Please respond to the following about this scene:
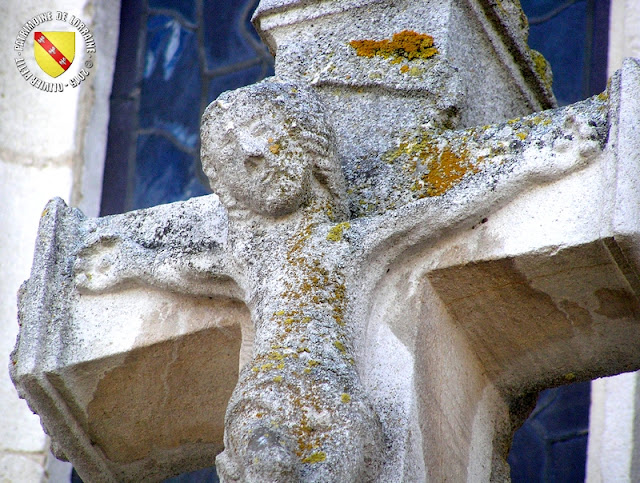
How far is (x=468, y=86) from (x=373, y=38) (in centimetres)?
26

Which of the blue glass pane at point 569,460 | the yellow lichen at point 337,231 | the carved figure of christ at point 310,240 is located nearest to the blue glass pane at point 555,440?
the blue glass pane at point 569,460

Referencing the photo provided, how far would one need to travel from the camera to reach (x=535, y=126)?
243cm

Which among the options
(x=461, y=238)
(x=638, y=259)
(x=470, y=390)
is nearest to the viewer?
(x=638, y=259)

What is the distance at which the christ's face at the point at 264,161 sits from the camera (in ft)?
7.93

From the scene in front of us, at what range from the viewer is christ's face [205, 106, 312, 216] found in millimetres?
2418

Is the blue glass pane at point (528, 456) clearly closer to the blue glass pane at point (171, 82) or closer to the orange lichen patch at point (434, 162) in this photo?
the orange lichen patch at point (434, 162)

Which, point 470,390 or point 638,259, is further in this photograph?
point 470,390

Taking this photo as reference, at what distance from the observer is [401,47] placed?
2.81m

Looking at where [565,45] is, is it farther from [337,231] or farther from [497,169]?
[337,231]

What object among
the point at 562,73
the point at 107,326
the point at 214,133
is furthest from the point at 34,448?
the point at 562,73

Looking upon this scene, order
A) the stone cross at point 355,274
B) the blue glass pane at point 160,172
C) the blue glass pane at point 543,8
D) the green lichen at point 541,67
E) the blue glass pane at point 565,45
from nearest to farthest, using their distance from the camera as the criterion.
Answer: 1. the stone cross at point 355,274
2. the green lichen at point 541,67
3. the blue glass pane at point 565,45
4. the blue glass pane at point 543,8
5. the blue glass pane at point 160,172

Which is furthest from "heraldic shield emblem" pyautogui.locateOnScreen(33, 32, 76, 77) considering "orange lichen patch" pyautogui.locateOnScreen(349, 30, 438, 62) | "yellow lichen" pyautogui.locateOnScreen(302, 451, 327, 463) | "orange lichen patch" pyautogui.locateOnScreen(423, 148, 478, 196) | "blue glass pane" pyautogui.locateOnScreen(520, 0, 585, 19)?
"yellow lichen" pyautogui.locateOnScreen(302, 451, 327, 463)

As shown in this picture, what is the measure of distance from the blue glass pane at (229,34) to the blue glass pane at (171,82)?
0.26 feet

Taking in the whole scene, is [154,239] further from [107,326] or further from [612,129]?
[612,129]
